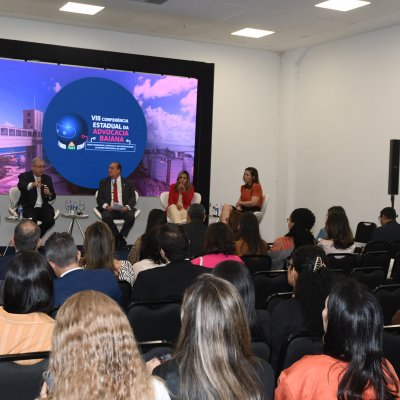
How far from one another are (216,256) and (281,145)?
7.73 meters

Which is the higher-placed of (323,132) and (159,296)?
(323,132)

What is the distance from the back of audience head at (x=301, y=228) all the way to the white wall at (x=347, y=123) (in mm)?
3948

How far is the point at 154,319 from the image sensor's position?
3.37 m

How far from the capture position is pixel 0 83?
9500 millimetres

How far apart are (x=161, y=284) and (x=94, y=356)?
2360 mm

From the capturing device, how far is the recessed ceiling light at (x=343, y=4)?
8.20m

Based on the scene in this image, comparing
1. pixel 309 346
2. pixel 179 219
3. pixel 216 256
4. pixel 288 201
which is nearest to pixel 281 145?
pixel 288 201

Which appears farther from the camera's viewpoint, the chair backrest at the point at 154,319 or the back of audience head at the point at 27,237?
the back of audience head at the point at 27,237

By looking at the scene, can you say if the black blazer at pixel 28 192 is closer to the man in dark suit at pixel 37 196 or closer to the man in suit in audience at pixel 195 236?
the man in dark suit at pixel 37 196

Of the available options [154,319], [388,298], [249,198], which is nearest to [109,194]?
[249,198]

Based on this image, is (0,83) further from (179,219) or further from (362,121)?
(362,121)

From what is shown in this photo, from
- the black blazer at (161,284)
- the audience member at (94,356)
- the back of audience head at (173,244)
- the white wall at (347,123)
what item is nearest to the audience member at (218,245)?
the back of audience head at (173,244)

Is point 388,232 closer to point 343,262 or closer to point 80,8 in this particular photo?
point 343,262

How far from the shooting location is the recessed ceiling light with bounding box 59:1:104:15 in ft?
28.9
